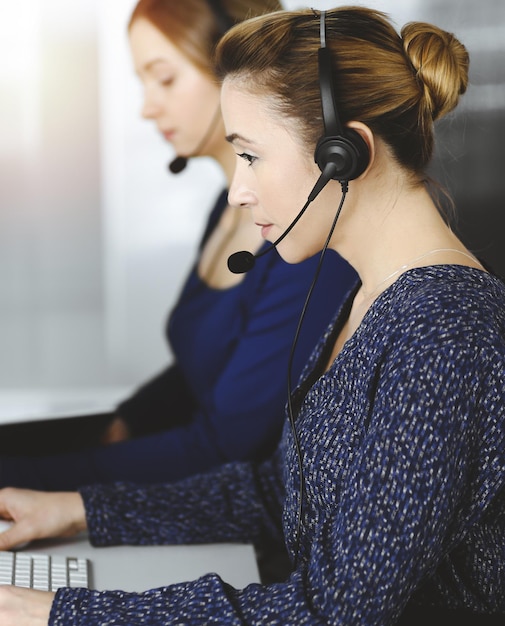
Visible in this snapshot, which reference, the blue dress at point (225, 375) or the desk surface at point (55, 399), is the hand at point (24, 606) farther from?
the desk surface at point (55, 399)

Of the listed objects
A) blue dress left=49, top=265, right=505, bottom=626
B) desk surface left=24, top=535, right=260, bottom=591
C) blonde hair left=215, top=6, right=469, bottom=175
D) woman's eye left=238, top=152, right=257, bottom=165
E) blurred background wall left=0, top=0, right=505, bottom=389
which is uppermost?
blonde hair left=215, top=6, right=469, bottom=175

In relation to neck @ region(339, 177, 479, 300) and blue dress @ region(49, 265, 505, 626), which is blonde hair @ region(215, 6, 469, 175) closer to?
neck @ region(339, 177, 479, 300)

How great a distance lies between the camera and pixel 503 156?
A: 83.4 inches

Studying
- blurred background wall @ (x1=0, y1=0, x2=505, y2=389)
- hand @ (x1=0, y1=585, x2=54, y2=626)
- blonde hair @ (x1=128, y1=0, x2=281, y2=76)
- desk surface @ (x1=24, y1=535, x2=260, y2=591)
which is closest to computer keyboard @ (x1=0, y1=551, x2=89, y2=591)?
desk surface @ (x1=24, y1=535, x2=260, y2=591)

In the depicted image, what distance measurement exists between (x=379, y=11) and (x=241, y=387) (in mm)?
700

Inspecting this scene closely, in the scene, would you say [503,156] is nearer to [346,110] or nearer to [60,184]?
[346,110]

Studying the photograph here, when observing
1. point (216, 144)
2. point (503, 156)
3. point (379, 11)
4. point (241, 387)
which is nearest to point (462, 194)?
point (503, 156)

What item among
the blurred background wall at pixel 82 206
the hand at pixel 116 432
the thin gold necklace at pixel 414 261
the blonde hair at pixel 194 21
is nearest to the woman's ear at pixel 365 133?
the thin gold necklace at pixel 414 261

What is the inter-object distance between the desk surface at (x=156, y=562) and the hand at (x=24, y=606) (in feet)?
0.63

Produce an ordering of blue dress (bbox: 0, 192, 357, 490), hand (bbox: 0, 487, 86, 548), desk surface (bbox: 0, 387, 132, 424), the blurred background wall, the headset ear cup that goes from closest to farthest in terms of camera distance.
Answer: the headset ear cup → hand (bbox: 0, 487, 86, 548) → blue dress (bbox: 0, 192, 357, 490) → the blurred background wall → desk surface (bbox: 0, 387, 132, 424)

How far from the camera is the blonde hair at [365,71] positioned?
100cm

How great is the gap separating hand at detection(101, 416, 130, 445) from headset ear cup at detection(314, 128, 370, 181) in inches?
37.1

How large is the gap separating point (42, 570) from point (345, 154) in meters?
0.60

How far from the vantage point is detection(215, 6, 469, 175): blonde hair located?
1.00 meters
